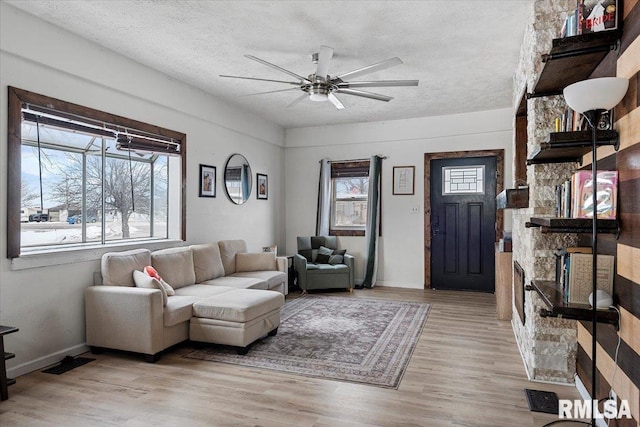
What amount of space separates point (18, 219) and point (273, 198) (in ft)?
14.0

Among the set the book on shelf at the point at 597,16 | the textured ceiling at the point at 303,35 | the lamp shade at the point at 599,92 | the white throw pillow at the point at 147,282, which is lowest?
the white throw pillow at the point at 147,282

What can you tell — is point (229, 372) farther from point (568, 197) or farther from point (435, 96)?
point (435, 96)

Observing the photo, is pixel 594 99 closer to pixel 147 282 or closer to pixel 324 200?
pixel 147 282

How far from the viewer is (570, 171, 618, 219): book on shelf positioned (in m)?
1.89

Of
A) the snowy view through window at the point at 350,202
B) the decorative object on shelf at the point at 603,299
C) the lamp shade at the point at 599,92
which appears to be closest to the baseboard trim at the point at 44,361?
the decorative object on shelf at the point at 603,299

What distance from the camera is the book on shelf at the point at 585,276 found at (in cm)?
196

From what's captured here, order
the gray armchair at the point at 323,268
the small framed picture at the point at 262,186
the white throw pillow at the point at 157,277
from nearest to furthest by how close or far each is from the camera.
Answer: the white throw pillow at the point at 157,277, the gray armchair at the point at 323,268, the small framed picture at the point at 262,186

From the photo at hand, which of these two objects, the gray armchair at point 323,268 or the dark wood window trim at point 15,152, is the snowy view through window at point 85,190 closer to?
the dark wood window trim at point 15,152

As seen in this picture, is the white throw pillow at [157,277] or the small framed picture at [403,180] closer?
the white throw pillow at [157,277]

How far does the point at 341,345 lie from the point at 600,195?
98.9 inches

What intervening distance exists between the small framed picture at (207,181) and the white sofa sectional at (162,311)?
4.04 ft

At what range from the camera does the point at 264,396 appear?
2689 mm

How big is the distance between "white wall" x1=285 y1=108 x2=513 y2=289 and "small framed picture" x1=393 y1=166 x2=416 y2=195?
0.07m

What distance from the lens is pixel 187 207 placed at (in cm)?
490
